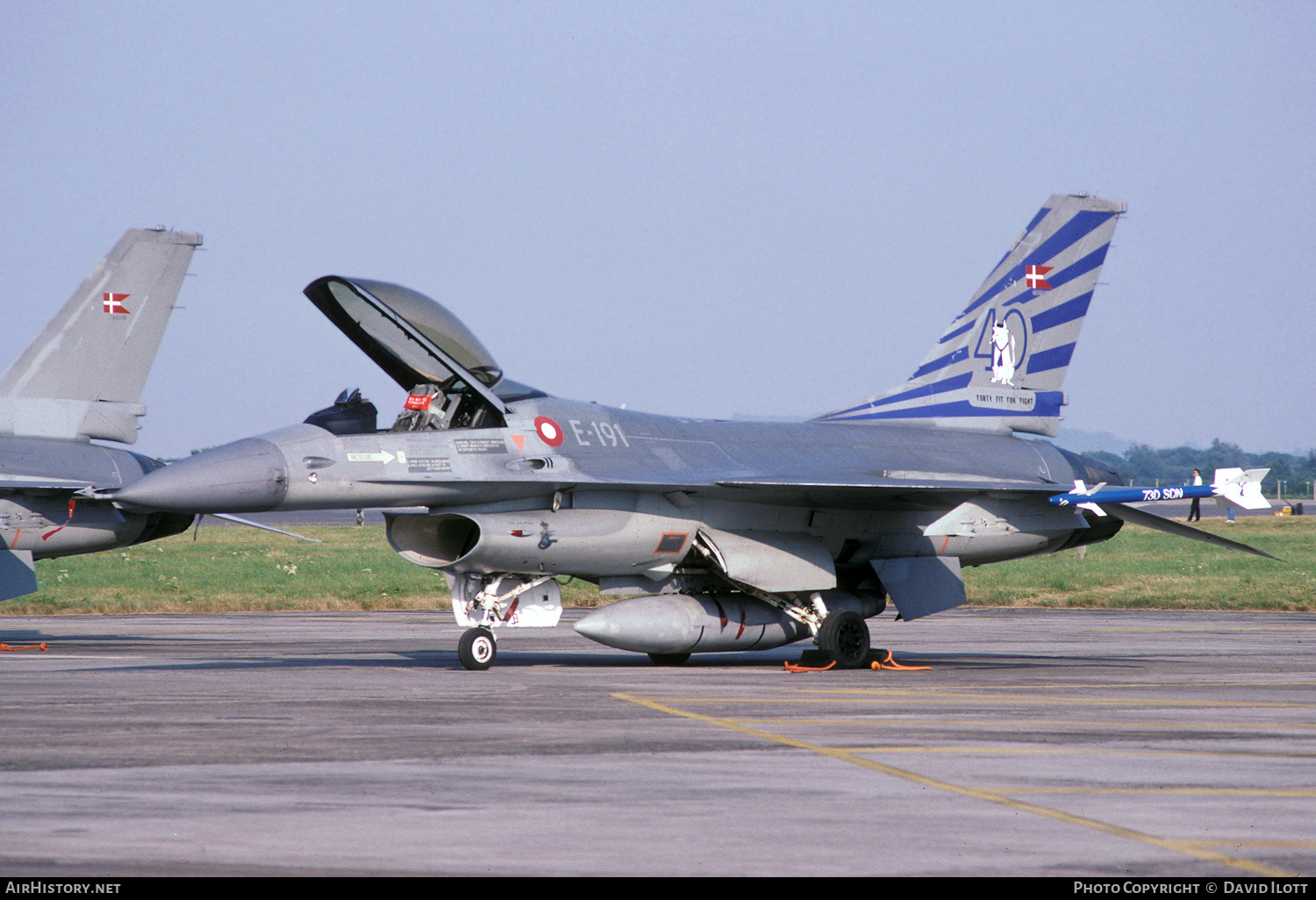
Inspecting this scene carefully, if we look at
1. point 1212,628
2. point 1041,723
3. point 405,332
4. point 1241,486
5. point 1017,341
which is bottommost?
point 1041,723

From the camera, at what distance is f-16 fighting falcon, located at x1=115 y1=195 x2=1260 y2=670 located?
13461 millimetres

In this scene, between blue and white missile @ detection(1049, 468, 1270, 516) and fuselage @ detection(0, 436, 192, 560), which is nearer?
blue and white missile @ detection(1049, 468, 1270, 516)

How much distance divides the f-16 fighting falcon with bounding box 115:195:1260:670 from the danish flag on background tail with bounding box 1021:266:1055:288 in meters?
0.03

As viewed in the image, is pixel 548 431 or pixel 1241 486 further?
pixel 1241 486

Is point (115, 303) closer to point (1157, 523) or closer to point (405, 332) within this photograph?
point (405, 332)

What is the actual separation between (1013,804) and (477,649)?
26.3 ft

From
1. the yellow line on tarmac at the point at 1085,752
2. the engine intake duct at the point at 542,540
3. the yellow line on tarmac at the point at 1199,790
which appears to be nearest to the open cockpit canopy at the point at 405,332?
the engine intake duct at the point at 542,540

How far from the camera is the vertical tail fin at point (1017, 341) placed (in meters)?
18.5

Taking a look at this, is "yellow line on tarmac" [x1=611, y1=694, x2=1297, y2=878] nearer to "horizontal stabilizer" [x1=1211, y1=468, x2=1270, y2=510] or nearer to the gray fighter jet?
"horizontal stabilizer" [x1=1211, y1=468, x2=1270, y2=510]

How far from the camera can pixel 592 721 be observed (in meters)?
10.0

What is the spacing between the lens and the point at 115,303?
1814cm

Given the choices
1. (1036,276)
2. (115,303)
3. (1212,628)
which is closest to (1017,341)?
(1036,276)

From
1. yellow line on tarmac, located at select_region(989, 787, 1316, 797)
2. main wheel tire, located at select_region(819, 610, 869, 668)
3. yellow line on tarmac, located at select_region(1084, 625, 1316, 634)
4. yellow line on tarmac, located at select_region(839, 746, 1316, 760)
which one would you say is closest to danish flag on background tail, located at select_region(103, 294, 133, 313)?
main wheel tire, located at select_region(819, 610, 869, 668)

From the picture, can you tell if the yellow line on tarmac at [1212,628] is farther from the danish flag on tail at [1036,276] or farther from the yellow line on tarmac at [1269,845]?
the yellow line on tarmac at [1269,845]
